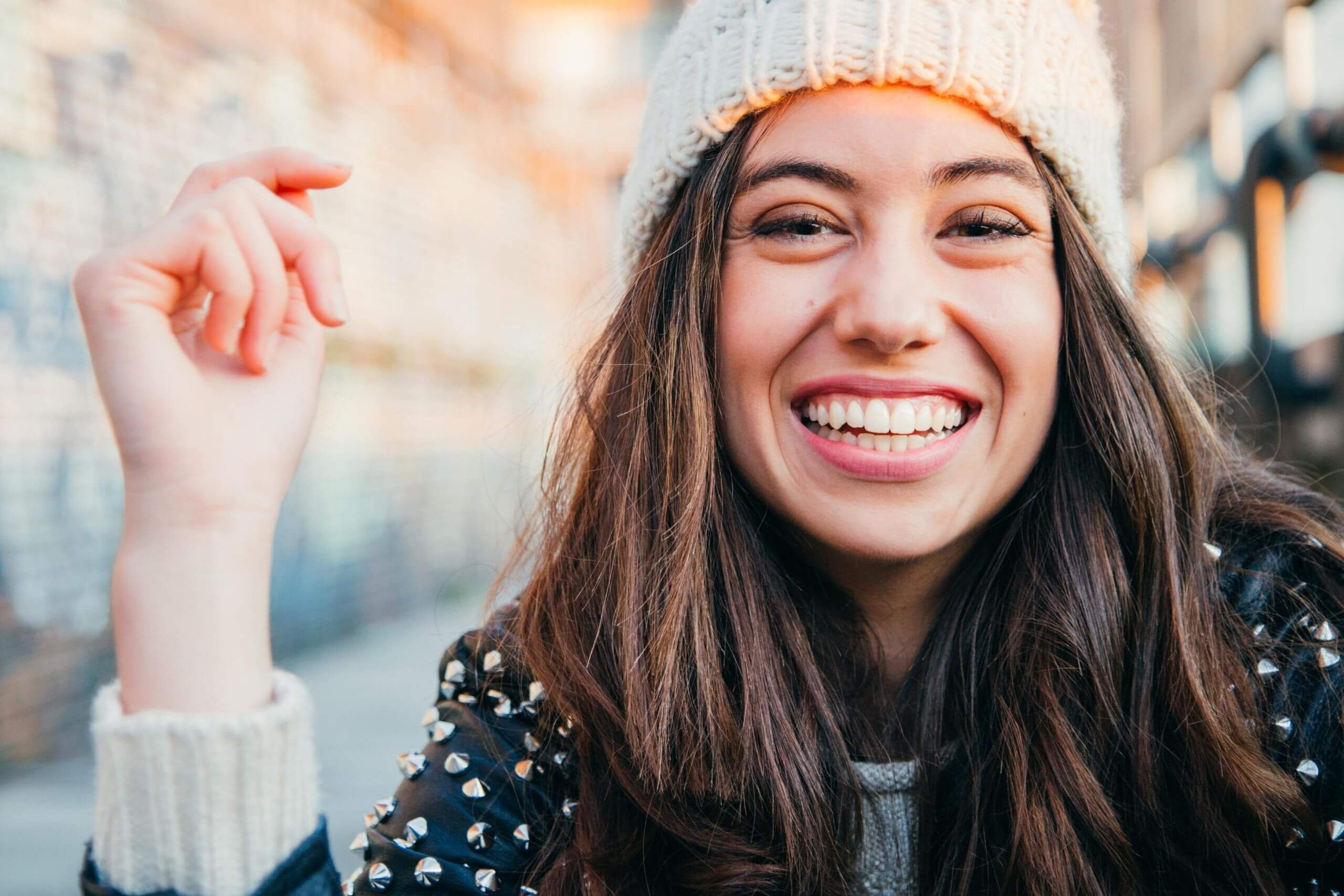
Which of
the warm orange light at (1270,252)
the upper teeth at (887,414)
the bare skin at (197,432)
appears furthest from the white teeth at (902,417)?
the warm orange light at (1270,252)

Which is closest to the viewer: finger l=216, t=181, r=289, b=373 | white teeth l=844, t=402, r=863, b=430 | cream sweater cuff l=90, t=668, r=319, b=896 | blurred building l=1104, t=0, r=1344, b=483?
cream sweater cuff l=90, t=668, r=319, b=896

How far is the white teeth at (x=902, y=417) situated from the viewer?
1.63 metres

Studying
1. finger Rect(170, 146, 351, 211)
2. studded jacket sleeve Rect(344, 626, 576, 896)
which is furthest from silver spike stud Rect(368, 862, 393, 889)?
finger Rect(170, 146, 351, 211)

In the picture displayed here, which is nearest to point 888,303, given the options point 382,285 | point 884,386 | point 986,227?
point 884,386

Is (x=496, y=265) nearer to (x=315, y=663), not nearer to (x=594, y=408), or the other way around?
(x=315, y=663)

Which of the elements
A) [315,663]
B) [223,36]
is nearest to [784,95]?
[223,36]

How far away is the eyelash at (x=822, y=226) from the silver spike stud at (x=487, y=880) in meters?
1.12

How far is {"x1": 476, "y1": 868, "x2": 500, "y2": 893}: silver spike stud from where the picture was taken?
5.23 feet

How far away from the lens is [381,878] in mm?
1546

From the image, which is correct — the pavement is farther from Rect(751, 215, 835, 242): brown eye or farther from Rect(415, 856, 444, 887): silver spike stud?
Rect(751, 215, 835, 242): brown eye

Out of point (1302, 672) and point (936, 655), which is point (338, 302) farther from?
point (1302, 672)

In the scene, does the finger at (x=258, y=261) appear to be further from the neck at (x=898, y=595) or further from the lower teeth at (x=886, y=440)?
the neck at (x=898, y=595)

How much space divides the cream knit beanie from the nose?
0.95 ft

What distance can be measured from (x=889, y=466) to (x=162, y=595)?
3.49 ft
